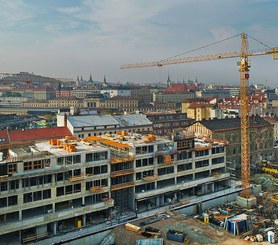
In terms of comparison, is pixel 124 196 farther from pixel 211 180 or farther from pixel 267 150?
pixel 267 150

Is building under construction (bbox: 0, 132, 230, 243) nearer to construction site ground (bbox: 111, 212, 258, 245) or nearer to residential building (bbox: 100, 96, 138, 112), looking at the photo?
construction site ground (bbox: 111, 212, 258, 245)

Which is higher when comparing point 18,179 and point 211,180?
point 18,179

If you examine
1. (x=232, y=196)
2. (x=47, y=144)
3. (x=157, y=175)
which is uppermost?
(x=47, y=144)

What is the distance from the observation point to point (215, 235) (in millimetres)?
41625

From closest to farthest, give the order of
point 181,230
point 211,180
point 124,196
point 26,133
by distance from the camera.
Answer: point 181,230, point 124,196, point 211,180, point 26,133

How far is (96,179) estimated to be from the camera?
151 feet

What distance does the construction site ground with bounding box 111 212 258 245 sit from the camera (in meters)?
40.1

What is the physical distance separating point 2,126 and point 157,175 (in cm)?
8691

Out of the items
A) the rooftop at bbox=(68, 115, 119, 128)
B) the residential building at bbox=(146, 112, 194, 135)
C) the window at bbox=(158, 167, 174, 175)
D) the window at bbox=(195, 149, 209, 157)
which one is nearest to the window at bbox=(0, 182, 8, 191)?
the window at bbox=(158, 167, 174, 175)

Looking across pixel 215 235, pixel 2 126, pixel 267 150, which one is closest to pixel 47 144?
pixel 215 235

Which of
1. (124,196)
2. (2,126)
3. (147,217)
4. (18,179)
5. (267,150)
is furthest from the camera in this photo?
(2,126)

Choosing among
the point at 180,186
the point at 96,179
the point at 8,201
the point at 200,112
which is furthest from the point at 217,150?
the point at 200,112

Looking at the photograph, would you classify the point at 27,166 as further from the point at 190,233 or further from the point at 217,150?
the point at 217,150

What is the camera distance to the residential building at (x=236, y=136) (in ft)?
244
